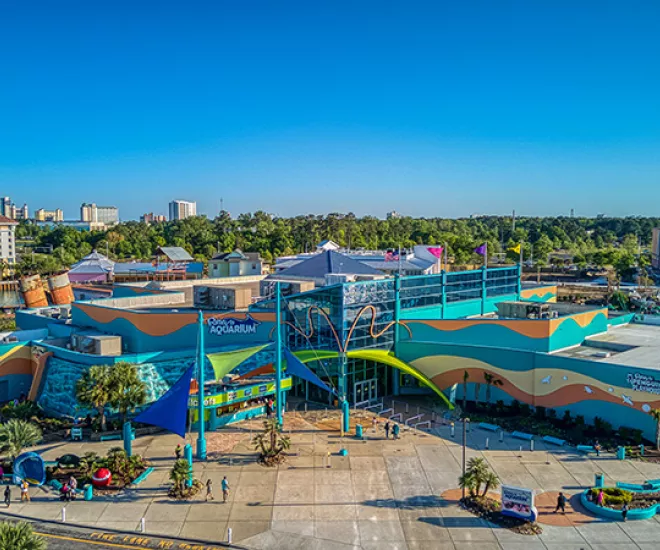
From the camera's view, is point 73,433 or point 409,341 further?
point 409,341

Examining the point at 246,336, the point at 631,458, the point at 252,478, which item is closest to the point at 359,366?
the point at 246,336

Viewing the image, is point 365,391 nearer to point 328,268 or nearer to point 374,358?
point 374,358

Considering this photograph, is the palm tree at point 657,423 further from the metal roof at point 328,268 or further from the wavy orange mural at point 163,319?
the metal roof at point 328,268

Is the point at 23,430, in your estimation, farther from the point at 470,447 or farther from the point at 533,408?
the point at 533,408

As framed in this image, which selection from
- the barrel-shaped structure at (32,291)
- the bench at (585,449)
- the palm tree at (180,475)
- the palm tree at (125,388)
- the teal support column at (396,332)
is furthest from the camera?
the barrel-shaped structure at (32,291)

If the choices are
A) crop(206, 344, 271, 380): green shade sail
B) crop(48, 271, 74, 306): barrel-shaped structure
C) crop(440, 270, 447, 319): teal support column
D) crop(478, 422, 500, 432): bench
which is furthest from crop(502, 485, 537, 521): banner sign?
crop(48, 271, 74, 306): barrel-shaped structure

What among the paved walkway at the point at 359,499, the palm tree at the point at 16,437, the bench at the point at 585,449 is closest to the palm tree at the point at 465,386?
the paved walkway at the point at 359,499
